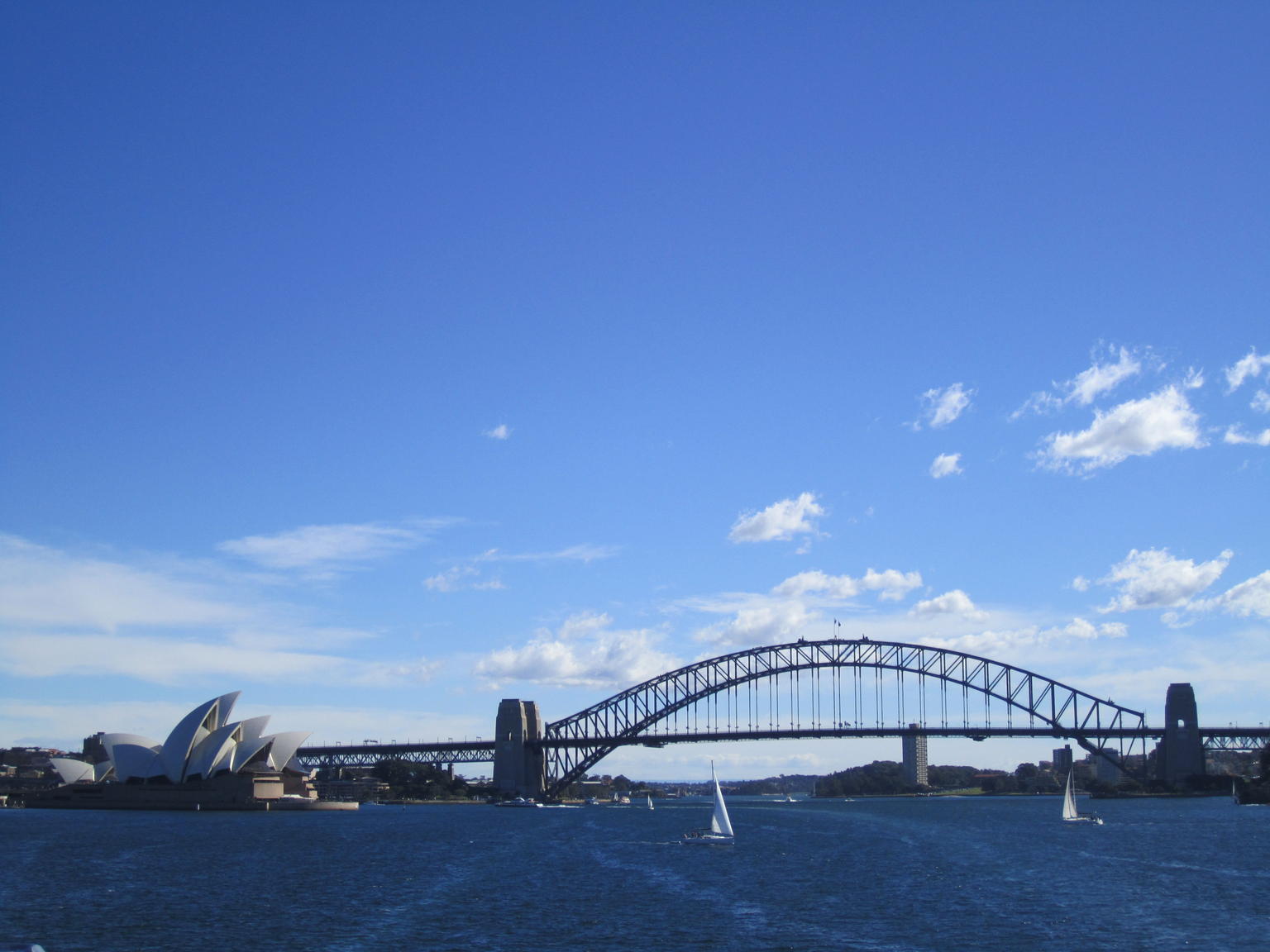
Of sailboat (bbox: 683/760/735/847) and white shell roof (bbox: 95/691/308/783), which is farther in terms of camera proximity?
white shell roof (bbox: 95/691/308/783)

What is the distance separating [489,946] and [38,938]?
1121 centimetres

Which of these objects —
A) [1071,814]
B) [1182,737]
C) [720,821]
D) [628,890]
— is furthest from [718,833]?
[1182,737]

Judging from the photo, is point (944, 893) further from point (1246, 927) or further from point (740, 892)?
point (1246, 927)

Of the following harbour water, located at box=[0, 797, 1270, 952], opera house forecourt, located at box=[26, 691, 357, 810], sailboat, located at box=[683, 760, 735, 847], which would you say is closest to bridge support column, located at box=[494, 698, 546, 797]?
opera house forecourt, located at box=[26, 691, 357, 810]

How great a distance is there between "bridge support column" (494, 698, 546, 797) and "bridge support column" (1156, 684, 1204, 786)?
6744 centimetres

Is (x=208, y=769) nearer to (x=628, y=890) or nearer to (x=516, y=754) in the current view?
(x=516, y=754)

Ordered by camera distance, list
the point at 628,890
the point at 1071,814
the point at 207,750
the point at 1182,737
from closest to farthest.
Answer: the point at 628,890 < the point at 1071,814 < the point at 207,750 < the point at 1182,737

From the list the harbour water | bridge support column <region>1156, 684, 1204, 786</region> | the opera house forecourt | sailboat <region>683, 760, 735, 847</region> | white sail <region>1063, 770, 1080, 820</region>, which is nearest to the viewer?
the harbour water

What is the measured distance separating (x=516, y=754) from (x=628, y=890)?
101399mm

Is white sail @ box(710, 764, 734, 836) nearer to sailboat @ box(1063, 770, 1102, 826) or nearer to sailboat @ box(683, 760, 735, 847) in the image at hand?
sailboat @ box(683, 760, 735, 847)

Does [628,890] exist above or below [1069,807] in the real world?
below

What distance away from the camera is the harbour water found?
33781mm

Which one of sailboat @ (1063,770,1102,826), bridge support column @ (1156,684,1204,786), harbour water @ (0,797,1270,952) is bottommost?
harbour water @ (0,797,1270,952)

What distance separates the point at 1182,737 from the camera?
5453 inches
